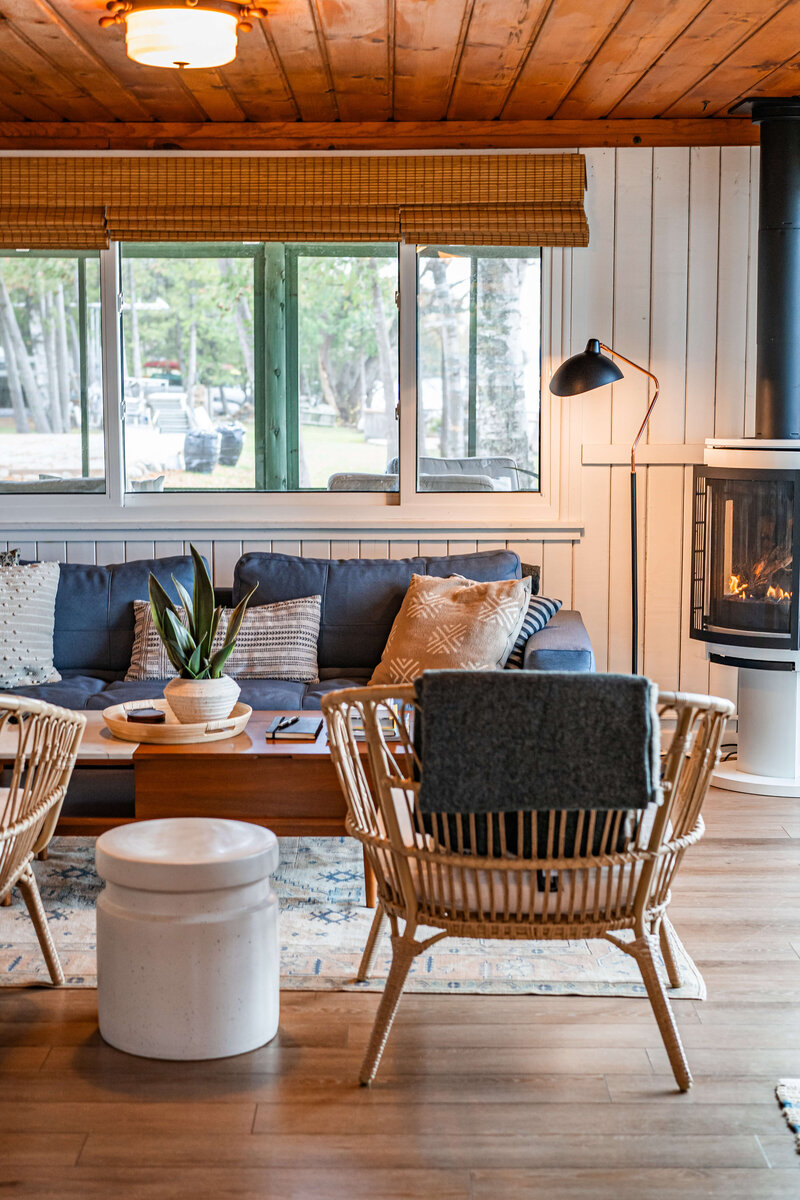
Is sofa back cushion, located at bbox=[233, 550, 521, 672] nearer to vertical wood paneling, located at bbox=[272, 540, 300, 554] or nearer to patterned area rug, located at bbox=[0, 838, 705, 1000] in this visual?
vertical wood paneling, located at bbox=[272, 540, 300, 554]

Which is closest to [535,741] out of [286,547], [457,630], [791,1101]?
[791,1101]

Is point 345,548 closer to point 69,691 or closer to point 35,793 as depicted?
point 69,691

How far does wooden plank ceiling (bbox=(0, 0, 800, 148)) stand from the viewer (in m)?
3.43

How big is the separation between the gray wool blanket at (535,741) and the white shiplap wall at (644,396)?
284 cm

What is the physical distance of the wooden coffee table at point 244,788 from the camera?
9.89ft

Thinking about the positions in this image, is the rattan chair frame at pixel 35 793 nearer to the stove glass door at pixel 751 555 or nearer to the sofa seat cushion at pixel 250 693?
the sofa seat cushion at pixel 250 693

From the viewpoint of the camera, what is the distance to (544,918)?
6.93 feet

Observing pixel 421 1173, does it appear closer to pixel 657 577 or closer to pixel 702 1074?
pixel 702 1074

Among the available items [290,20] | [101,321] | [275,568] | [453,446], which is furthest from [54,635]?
[290,20]

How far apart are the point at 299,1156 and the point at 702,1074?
0.79 metres

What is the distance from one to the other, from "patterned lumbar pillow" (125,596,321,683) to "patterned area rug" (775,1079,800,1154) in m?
2.31

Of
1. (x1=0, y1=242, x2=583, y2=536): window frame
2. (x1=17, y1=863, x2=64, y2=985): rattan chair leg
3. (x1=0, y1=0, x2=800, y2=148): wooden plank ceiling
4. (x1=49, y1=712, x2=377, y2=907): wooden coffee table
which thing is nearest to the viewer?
(x1=17, y1=863, x2=64, y2=985): rattan chair leg

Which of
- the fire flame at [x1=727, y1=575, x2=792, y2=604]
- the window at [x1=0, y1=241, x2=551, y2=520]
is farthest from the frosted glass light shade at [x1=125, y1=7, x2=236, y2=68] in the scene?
the fire flame at [x1=727, y1=575, x2=792, y2=604]

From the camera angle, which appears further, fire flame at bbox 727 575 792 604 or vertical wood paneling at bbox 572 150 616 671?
vertical wood paneling at bbox 572 150 616 671
